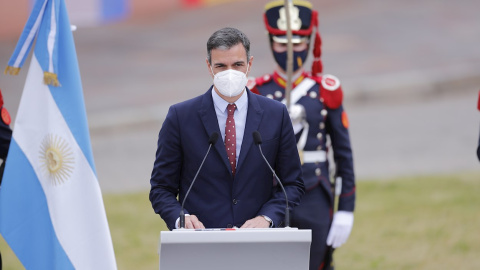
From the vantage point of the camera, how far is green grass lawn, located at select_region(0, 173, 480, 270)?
9.05 metres

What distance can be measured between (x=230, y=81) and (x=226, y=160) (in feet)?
1.29

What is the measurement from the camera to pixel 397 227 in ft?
33.1

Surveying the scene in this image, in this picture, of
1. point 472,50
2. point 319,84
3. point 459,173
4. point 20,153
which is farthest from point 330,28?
point 20,153

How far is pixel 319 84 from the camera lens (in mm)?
6645

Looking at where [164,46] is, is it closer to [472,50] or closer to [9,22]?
[9,22]

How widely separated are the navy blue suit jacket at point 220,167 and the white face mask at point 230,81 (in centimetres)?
23

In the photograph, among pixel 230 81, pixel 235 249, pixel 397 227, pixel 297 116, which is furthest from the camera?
pixel 397 227

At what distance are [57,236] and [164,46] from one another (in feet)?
48.7

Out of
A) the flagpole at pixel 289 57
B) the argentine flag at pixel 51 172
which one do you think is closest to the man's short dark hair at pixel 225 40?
the argentine flag at pixel 51 172

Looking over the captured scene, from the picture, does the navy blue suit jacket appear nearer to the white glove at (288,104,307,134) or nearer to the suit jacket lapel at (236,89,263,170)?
the suit jacket lapel at (236,89,263,170)

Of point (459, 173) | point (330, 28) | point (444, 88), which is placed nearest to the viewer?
point (459, 173)

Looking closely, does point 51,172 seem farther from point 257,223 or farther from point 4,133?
point 257,223

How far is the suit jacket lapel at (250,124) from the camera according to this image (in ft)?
15.5

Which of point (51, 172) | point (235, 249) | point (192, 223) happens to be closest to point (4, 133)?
point (51, 172)
